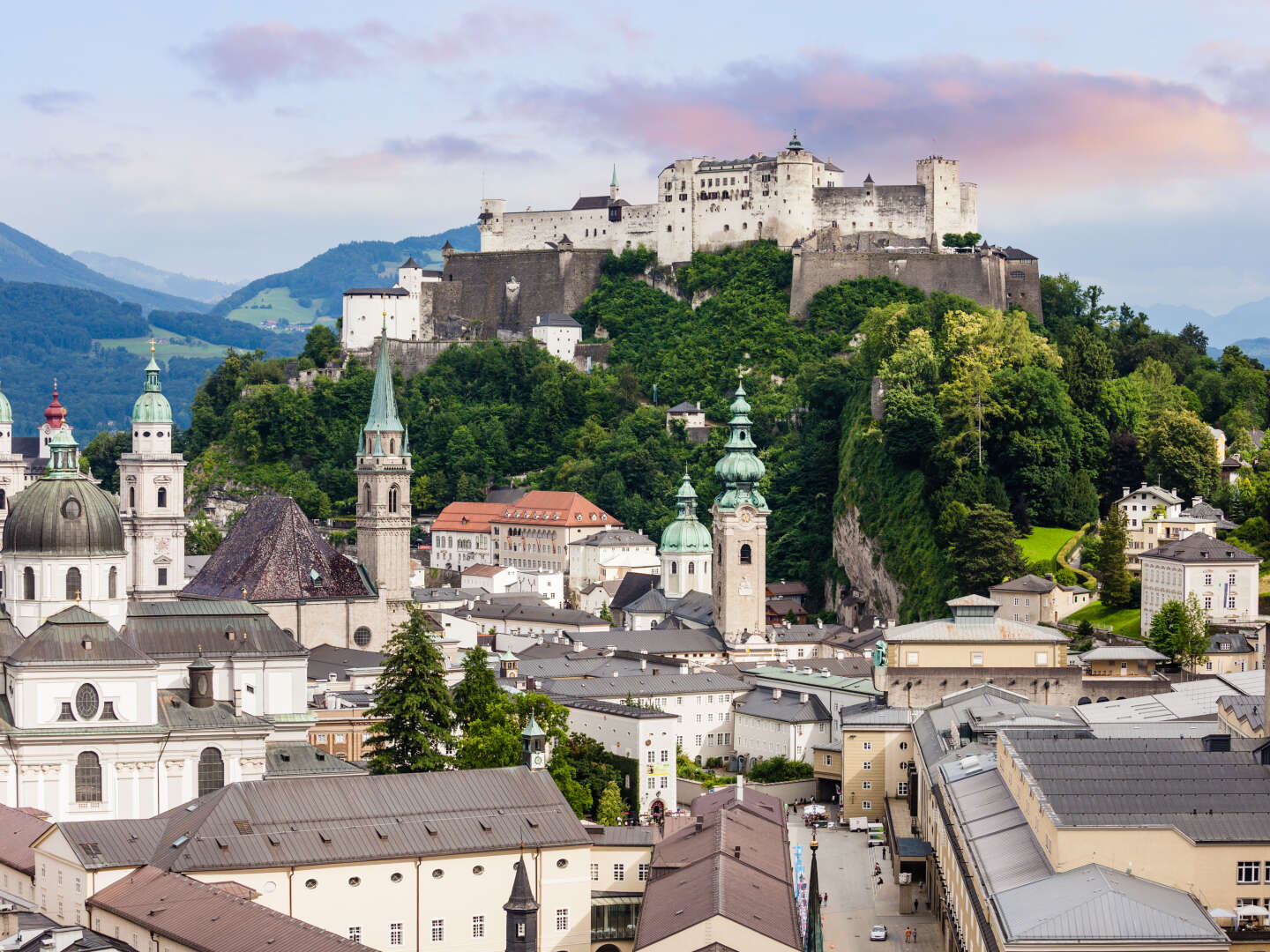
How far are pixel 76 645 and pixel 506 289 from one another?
299 feet

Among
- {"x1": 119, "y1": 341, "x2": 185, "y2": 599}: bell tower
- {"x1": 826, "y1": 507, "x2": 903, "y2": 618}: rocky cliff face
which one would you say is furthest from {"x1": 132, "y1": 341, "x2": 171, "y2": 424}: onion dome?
{"x1": 826, "y1": 507, "x2": 903, "y2": 618}: rocky cliff face

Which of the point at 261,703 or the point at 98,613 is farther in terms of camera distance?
the point at 261,703

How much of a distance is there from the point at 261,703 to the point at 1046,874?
28076 mm

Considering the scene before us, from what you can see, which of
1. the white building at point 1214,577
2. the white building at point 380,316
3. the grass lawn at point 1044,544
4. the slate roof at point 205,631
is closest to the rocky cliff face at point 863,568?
the grass lawn at point 1044,544

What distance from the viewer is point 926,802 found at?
6288 centimetres

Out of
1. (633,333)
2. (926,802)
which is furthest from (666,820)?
(633,333)

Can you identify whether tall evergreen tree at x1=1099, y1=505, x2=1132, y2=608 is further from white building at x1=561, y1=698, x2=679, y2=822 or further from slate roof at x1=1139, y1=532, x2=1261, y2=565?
white building at x1=561, y1=698, x2=679, y2=822

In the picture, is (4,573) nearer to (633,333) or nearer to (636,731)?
(636,731)

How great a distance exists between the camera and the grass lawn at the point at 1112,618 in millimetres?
84631

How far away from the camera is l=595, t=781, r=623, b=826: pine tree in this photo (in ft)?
210

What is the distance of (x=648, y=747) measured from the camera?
70.6m

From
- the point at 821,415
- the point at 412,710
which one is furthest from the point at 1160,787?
the point at 821,415

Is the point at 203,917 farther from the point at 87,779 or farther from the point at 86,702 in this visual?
the point at 86,702

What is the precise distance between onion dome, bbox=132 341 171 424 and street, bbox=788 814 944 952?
32.5m
